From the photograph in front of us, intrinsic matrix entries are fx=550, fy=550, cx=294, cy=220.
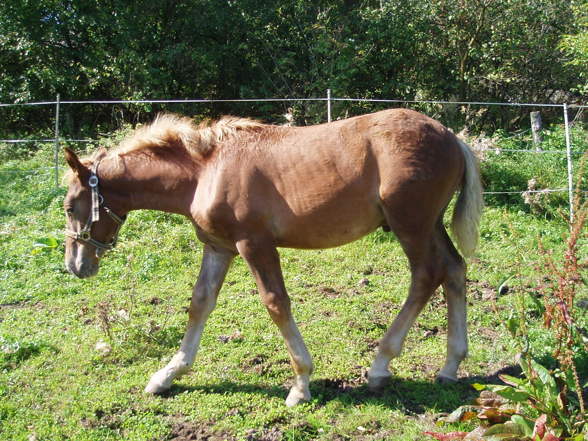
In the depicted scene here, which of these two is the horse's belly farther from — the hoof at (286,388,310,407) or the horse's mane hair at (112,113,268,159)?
the hoof at (286,388,310,407)

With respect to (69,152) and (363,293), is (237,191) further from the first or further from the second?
(363,293)

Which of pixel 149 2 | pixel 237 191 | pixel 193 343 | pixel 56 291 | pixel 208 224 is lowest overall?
pixel 56 291

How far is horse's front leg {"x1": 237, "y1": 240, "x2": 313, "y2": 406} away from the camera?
373 centimetres

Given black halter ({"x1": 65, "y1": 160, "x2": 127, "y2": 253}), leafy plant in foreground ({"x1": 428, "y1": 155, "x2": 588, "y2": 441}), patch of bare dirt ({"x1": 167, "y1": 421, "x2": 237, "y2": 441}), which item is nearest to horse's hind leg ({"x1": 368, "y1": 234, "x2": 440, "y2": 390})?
leafy plant in foreground ({"x1": 428, "y1": 155, "x2": 588, "y2": 441})

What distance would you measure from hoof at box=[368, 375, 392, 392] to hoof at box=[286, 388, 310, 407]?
0.45 m

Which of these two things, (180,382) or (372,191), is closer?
(372,191)

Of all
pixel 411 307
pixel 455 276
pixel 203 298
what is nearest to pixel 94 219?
pixel 203 298

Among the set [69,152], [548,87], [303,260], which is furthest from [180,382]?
[548,87]

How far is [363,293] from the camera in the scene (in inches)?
225

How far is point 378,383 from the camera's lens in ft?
12.6

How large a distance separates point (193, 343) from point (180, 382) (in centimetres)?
30

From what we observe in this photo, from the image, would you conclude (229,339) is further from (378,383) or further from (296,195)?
(296,195)

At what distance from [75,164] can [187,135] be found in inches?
31.6

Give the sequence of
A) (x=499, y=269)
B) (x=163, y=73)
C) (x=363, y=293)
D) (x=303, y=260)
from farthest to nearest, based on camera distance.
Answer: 1. (x=163, y=73)
2. (x=303, y=260)
3. (x=499, y=269)
4. (x=363, y=293)
